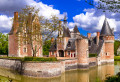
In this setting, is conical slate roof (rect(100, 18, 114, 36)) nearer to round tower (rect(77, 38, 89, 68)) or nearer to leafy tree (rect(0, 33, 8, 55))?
round tower (rect(77, 38, 89, 68))

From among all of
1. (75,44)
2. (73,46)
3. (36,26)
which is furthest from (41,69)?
(73,46)

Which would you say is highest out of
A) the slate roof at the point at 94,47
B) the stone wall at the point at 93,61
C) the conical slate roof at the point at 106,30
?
the conical slate roof at the point at 106,30

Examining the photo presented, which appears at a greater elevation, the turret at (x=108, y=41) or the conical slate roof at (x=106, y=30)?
the conical slate roof at (x=106, y=30)

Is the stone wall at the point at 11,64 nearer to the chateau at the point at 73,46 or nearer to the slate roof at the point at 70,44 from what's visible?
the chateau at the point at 73,46

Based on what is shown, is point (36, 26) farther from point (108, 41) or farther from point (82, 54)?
point (108, 41)

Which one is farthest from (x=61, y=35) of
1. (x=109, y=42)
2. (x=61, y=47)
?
(x=109, y=42)

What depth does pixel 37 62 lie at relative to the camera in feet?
57.4

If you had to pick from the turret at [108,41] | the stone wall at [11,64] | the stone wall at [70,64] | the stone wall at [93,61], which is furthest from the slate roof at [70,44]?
the stone wall at [11,64]

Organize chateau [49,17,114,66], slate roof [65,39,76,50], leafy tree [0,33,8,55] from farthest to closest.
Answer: leafy tree [0,33,8,55], chateau [49,17,114,66], slate roof [65,39,76,50]

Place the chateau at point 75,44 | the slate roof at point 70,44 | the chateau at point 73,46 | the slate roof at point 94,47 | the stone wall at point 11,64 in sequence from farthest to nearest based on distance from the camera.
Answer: the slate roof at point 94,47, the chateau at point 75,44, the slate roof at point 70,44, the chateau at point 73,46, the stone wall at point 11,64

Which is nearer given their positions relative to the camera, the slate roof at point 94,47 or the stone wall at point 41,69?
the stone wall at point 41,69

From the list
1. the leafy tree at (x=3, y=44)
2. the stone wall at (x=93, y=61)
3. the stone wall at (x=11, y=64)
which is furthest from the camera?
the leafy tree at (x=3, y=44)

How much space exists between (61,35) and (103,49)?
10697 millimetres

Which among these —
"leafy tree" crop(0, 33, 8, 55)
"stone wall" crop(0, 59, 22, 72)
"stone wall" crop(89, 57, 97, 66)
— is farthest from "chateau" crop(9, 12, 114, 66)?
"leafy tree" crop(0, 33, 8, 55)
